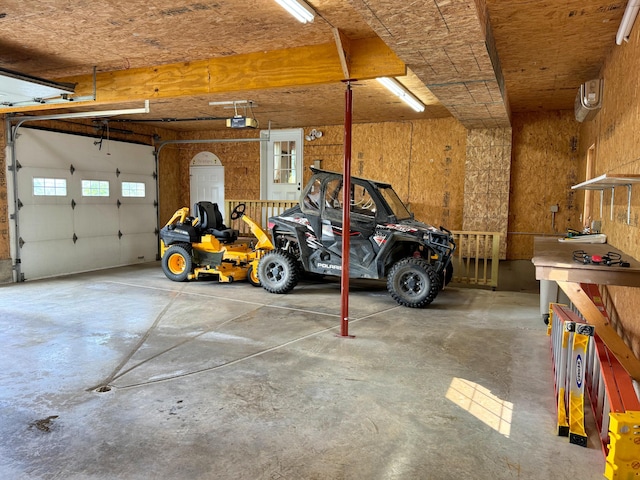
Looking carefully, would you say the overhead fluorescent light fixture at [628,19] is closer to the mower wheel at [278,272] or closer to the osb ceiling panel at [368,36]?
the osb ceiling panel at [368,36]

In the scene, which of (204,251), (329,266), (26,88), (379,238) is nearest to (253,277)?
(204,251)

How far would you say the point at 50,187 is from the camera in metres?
8.55

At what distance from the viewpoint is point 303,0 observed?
3674 millimetres

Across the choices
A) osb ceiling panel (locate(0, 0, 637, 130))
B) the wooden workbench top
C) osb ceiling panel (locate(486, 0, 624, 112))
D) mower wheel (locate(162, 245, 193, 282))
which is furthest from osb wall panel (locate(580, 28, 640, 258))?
mower wheel (locate(162, 245, 193, 282))

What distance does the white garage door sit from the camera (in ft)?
26.9

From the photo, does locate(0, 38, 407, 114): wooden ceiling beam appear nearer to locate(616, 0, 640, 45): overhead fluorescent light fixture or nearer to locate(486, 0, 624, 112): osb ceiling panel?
locate(486, 0, 624, 112): osb ceiling panel

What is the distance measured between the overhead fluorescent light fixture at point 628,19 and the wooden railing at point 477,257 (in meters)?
4.09

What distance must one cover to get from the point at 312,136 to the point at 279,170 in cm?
123

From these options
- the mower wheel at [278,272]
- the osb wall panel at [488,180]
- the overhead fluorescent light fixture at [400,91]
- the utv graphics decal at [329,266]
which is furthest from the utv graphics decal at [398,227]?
the osb wall panel at [488,180]

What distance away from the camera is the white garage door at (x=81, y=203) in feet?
26.9

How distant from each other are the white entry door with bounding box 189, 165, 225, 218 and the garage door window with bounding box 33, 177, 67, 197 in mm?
3500

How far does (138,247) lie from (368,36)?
7886 millimetres

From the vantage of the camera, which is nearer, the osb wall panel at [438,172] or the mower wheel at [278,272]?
the mower wheel at [278,272]

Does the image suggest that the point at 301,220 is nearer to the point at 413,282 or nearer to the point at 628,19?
the point at 413,282
